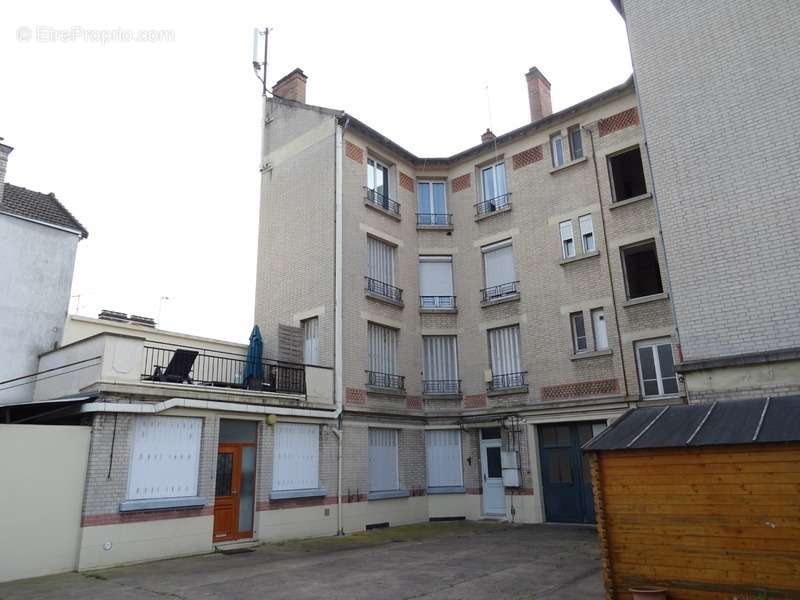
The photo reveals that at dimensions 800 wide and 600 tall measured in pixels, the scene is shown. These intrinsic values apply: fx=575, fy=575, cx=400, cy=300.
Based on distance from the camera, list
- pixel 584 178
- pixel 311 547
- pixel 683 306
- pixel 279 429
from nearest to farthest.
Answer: pixel 683 306
pixel 311 547
pixel 279 429
pixel 584 178

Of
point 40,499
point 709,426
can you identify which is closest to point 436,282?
point 40,499

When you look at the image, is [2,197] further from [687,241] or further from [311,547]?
[687,241]

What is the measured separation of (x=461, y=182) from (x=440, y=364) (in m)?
6.52

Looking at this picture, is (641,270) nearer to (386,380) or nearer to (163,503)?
(386,380)

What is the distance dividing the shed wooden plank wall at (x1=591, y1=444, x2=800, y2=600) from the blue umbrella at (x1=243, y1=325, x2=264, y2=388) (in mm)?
10659

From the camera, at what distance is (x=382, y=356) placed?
17.9m

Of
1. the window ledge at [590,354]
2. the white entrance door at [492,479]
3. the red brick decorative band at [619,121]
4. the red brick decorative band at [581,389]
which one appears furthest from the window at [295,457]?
the red brick decorative band at [619,121]

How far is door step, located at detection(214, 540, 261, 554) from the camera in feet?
40.7

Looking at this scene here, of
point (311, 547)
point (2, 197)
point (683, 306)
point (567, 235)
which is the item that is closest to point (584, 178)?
point (567, 235)

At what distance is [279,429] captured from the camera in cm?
1451

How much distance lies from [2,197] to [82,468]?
27.4 ft

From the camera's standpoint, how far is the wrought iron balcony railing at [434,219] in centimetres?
2036

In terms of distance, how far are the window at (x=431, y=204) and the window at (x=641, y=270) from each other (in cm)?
644

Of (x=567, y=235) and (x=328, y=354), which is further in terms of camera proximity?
(x=567, y=235)
